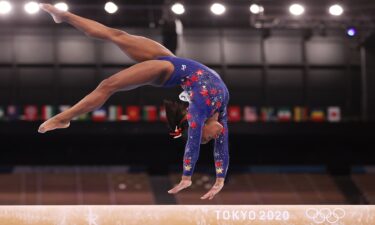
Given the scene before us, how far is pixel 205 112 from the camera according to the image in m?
6.74

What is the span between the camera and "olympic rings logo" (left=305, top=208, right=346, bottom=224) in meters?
7.59

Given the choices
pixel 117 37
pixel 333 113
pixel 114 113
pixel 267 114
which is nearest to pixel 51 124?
pixel 117 37

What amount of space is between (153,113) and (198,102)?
858 centimetres

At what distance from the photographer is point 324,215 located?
760 centimetres

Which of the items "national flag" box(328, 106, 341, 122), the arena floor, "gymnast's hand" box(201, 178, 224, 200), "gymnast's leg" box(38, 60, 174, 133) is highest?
"gymnast's leg" box(38, 60, 174, 133)

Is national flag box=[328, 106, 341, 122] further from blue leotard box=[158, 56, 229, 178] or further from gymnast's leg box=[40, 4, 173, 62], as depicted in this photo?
gymnast's leg box=[40, 4, 173, 62]

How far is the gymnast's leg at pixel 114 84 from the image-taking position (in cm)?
655

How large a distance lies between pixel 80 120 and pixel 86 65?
1.87 metres

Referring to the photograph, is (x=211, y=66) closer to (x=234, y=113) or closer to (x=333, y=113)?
(x=234, y=113)

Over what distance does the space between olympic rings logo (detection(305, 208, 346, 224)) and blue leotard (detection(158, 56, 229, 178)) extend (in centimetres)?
124

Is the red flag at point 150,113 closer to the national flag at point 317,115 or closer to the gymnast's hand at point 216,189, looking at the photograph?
the national flag at point 317,115

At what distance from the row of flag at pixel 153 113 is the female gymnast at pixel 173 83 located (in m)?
7.80

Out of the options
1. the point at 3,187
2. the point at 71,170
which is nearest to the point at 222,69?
the point at 71,170

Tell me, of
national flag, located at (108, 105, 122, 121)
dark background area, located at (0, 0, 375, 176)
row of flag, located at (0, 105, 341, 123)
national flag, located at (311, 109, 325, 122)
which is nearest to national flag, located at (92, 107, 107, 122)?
row of flag, located at (0, 105, 341, 123)
